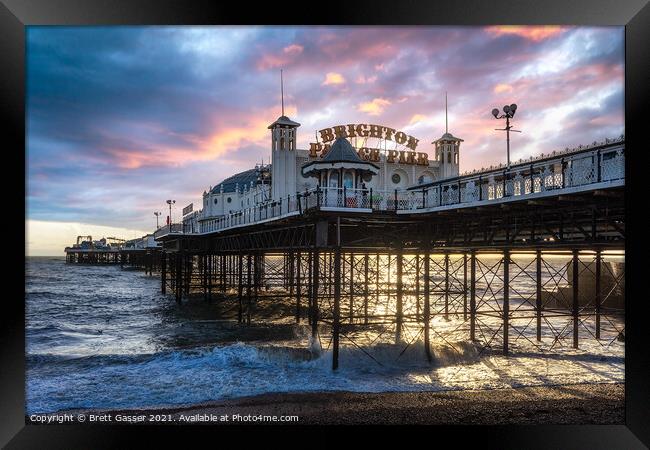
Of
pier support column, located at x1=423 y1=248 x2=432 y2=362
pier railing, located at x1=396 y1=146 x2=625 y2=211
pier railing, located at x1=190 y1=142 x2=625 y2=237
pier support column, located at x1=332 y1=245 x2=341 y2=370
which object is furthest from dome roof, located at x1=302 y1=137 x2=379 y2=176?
pier support column, located at x1=332 y1=245 x2=341 y2=370

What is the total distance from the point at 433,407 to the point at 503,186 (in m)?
6.91

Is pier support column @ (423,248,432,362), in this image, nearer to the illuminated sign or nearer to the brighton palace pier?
the brighton palace pier

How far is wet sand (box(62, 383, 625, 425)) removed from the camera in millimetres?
11875

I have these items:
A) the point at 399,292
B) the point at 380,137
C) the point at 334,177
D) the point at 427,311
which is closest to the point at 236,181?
the point at 380,137

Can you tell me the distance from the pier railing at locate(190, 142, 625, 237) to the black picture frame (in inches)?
34.9

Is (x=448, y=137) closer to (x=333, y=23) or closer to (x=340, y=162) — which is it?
(x=340, y=162)

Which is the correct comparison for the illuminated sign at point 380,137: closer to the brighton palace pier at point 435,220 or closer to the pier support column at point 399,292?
the brighton palace pier at point 435,220

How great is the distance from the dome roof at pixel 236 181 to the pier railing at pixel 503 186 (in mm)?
34042

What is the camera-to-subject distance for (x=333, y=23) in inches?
437

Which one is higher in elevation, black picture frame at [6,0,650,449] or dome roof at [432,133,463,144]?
dome roof at [432,133,463,144]

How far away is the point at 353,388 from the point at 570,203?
846 centimetres

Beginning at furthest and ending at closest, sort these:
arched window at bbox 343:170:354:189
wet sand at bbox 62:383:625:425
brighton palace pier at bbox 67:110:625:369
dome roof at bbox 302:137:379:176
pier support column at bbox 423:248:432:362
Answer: arched window at bbox 343:170:354:189 < dome roof at bbox 302:137:379:176 < pier support column at bbox 423:248:432:362 < brighton palace pier at bbox 67:110:625:369 < wet sand at bbox 62:383:625:425
